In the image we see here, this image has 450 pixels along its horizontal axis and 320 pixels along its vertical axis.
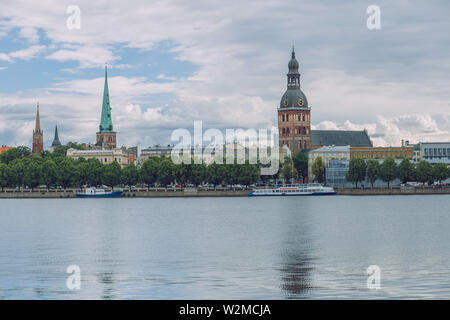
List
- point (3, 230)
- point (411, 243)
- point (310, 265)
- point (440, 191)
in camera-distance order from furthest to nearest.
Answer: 1. point (440, 191)
2. point (3, 230)
3. point (411, 243)
4. point (310, 265)

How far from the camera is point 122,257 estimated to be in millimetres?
34625

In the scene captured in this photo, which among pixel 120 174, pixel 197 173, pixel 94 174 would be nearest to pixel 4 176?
pixel 94 174

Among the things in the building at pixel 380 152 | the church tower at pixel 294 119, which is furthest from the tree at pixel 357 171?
the church tower at pixel 294 119

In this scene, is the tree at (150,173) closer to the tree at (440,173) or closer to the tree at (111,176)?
the tree at (111,176)

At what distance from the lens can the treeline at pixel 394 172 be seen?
135975 millimetres

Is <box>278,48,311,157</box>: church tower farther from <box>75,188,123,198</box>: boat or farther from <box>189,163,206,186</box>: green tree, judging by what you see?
<box>75,188,123,198</box>: boat

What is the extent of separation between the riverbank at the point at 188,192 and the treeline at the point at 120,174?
68.4 inches

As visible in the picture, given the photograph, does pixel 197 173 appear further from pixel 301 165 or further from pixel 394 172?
pixel 301 165

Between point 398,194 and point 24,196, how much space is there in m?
70.2

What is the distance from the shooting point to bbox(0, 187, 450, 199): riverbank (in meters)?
135

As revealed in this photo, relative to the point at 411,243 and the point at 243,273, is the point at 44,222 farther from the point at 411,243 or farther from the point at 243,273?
the point at 243,273

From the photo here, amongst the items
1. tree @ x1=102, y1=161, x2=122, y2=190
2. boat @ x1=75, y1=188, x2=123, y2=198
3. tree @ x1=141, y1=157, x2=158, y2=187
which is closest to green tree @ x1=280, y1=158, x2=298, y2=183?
tree @ x1=141, y1=157, x2=158, y2=187

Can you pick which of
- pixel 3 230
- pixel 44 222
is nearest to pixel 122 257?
pixel 3 230

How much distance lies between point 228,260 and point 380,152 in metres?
155
